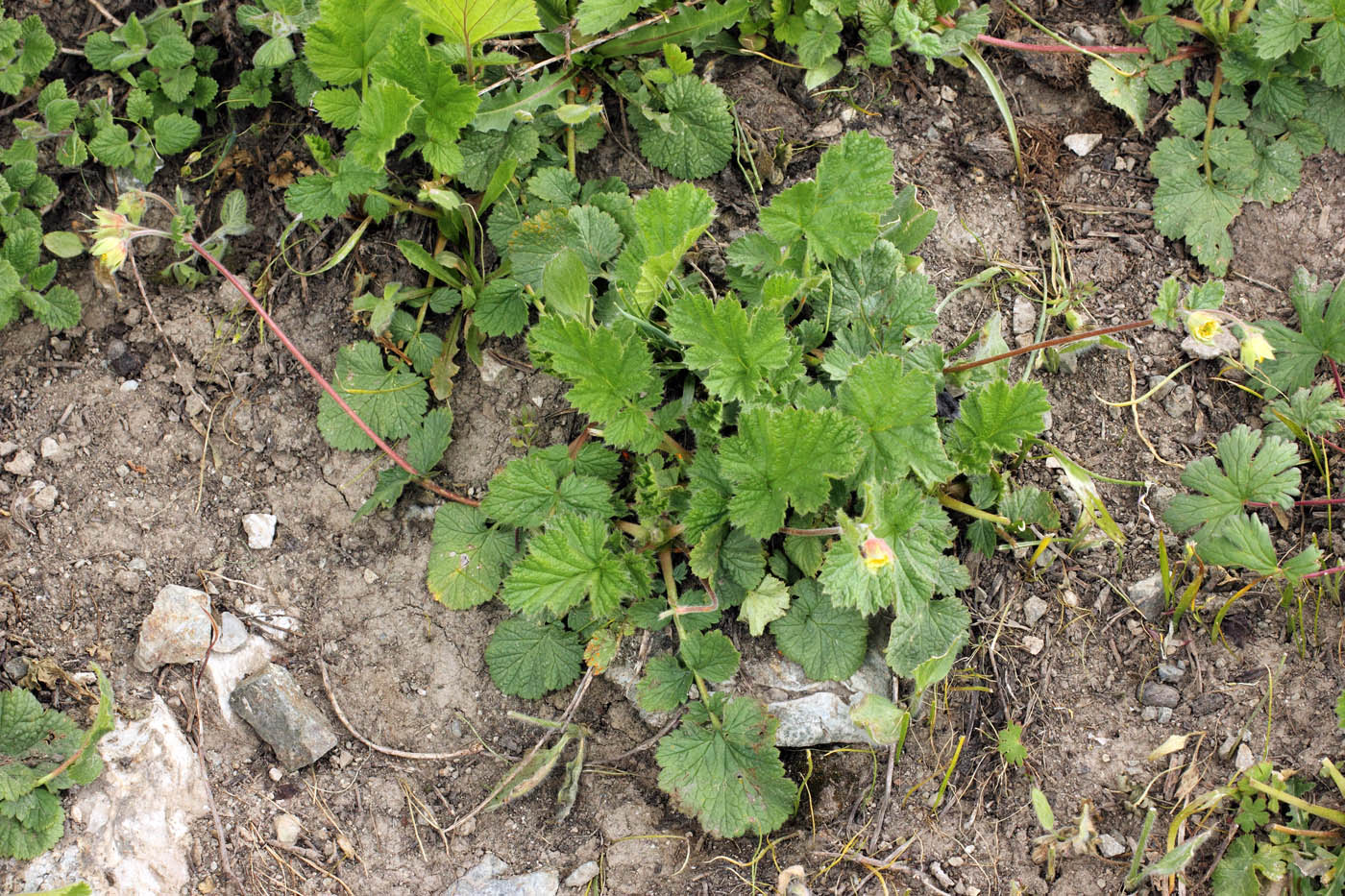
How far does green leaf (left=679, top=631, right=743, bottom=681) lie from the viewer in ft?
7.43

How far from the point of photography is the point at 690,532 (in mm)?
2254

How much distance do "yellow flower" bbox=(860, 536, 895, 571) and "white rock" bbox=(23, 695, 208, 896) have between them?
1632mm

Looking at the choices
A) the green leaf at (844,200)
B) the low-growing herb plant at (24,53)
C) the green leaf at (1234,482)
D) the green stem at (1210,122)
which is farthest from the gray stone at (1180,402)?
the low-growing herb plant at (24,53)

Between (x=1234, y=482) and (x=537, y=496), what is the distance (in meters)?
1.70

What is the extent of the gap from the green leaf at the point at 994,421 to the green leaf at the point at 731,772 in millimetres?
784

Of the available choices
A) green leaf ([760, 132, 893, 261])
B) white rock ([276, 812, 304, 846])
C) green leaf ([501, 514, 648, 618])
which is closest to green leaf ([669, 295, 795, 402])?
green leaf ([760, 132, 893, 261])

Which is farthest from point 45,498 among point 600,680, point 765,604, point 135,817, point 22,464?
point 765,604

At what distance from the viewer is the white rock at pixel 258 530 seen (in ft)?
8.25

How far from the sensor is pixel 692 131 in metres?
2.62

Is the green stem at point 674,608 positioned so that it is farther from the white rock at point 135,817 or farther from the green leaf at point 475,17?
the green leaf at point 475,17

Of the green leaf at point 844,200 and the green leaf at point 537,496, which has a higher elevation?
the green leaf at point 844,200

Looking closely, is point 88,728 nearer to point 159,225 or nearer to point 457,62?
point 159,225

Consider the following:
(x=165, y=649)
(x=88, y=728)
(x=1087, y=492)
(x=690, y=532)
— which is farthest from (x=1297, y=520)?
(x=88, y=728)

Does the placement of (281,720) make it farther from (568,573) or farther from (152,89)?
(152,89)
